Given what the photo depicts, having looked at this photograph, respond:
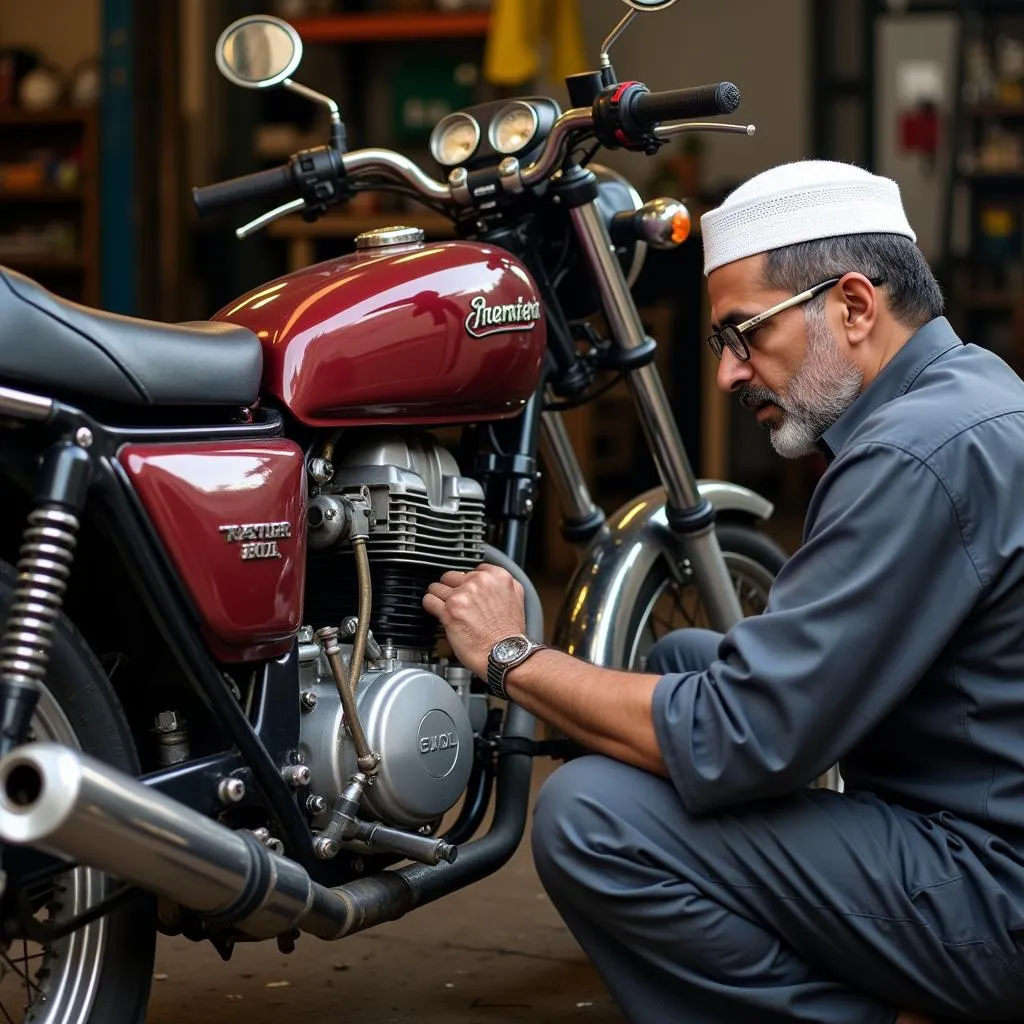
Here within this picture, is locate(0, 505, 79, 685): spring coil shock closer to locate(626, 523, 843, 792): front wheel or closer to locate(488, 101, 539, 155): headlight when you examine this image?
locate(488, 101, 539, 155): headlight

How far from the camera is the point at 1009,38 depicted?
8.73m

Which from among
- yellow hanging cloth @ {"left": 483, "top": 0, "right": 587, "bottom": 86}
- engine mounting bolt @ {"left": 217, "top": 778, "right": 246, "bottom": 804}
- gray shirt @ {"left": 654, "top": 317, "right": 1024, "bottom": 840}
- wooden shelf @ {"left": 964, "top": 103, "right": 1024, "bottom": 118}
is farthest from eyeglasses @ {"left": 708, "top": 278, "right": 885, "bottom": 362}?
wooden shelf @ {"left": 964, "top": 103, "right": 1024, "bottom": 118}

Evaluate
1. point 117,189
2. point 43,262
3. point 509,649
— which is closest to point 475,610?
point 509,649

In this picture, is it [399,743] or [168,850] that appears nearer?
[168,850]

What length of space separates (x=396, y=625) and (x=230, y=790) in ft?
1.18

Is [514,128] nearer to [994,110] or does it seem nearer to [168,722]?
[168,722]

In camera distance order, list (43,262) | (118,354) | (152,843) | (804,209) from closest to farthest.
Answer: (152,843) → (118,354) → (804,209) → (43,262)

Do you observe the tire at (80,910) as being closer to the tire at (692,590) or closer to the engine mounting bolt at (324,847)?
the engine mounting bolt at (324,847)

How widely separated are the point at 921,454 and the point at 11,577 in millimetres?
878

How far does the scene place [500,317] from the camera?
2051 millimetres

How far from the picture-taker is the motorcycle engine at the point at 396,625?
1.87 m

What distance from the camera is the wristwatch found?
189 cm

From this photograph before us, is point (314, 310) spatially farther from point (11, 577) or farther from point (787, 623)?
point (787, 623)

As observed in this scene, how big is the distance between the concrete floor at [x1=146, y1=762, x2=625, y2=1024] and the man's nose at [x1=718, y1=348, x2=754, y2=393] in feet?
2.81
